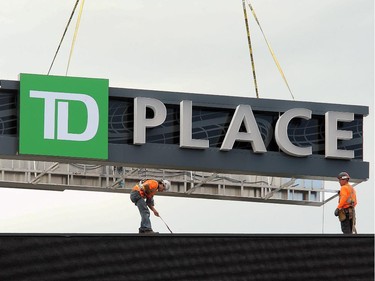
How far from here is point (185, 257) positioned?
3709 centimetres

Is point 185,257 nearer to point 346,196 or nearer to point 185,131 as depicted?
point 346,196

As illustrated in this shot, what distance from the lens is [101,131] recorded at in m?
49.4

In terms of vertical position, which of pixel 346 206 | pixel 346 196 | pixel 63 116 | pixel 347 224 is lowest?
pixel 347 224

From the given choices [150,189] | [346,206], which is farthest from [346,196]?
[150,189]

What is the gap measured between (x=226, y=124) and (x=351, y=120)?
3909 millimetres

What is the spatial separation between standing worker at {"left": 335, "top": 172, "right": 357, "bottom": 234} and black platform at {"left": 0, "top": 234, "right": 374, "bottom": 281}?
2799 millimetres

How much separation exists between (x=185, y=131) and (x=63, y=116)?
12.5 ft

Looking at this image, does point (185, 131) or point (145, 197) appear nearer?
point (145, 197)

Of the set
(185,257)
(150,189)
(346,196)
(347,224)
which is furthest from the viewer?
(347,224)

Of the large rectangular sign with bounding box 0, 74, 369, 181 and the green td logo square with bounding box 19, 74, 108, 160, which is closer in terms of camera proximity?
the green td logo square with bounding box 19, 74, 108, 160

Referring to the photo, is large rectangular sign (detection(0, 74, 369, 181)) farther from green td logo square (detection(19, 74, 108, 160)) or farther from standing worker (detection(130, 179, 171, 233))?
standing worker (detection(130, 179, 171, 233))

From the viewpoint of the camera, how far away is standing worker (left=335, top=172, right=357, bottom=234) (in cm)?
4072

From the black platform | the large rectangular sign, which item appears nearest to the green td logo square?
the large rectangular sign

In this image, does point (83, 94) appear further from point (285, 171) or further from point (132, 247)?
point (132, 247)
